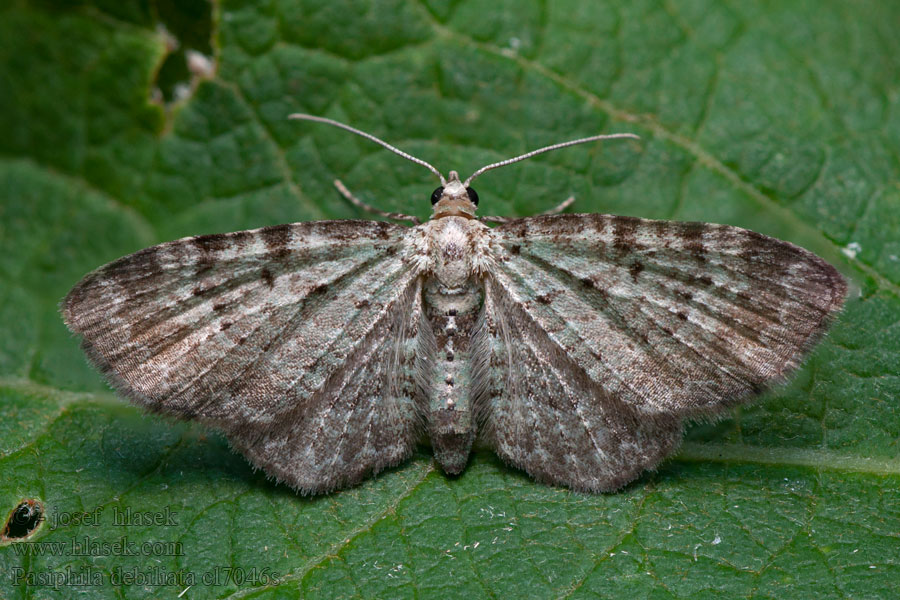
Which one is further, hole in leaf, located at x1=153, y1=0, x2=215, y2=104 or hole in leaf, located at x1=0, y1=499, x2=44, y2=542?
hole in leaf, located at x1=153, y1=0, x2=215, y2=104

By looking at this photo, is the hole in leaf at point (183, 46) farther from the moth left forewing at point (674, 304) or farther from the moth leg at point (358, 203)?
the moth left forewing at point (674, 304)

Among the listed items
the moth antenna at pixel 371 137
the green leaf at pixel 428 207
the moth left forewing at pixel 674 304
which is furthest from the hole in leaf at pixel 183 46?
the moth left forewing at pixel 674 304

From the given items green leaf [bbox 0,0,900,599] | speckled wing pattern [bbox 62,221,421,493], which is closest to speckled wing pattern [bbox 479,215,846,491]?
green leaf [bbox 0,0,900,599]

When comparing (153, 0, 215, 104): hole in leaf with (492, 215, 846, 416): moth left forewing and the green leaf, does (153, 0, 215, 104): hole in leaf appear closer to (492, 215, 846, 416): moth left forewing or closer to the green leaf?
the green leaf

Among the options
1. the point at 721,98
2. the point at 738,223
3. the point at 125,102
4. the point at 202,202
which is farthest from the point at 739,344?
the point at 125,102

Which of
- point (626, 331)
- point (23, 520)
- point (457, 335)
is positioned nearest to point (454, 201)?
point (457, 335)

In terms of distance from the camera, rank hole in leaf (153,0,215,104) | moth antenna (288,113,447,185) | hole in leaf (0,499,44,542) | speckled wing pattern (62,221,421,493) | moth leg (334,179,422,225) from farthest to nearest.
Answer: hole in leaf (153,0,215,104) < moth leg (334,179,422,225) < moth antenna (288,113,447,185) < hole in leaf (0,499,44,542) < speckled wing pattern (62,221,421,493)

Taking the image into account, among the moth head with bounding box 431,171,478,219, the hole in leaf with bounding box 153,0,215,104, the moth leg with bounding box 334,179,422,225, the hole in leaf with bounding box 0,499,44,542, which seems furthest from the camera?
the hole in leaf with bounding box 153,0,215,104

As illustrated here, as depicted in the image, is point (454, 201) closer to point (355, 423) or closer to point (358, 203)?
point (358, 203)
